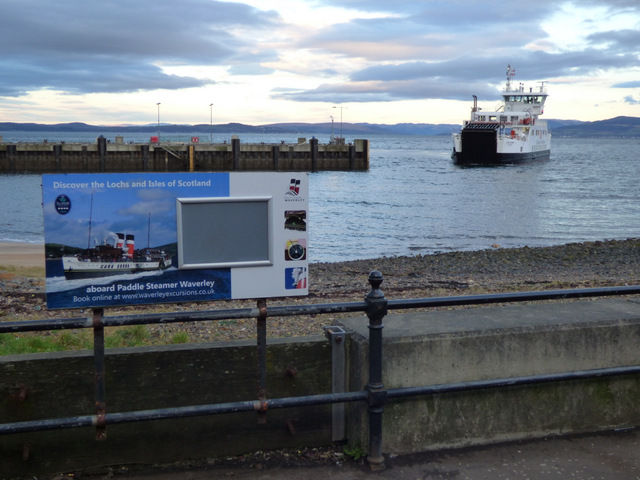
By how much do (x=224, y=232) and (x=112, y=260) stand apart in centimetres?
55

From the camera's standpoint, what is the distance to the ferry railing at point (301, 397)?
3234 mm

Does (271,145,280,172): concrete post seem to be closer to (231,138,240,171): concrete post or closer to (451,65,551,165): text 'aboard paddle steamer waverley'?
(231,138,240,171): concrete post

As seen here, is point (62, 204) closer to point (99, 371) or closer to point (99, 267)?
point (99, 267)

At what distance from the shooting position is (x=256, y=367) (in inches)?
155

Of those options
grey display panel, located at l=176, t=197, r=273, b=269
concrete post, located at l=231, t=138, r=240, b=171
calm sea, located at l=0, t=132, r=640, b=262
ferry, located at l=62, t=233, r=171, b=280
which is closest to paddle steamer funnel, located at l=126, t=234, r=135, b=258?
ferry, located at l=62, t=233, r=171, b=280

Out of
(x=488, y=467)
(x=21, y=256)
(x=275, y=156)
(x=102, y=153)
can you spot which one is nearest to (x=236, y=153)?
(x=275, y=156)

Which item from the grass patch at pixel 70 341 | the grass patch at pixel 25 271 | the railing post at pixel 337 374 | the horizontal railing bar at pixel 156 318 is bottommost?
the grass patch at pixel 25 271

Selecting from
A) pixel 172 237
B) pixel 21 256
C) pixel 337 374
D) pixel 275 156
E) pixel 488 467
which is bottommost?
pixel 21 256

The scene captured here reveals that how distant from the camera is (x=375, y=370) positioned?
142 inches

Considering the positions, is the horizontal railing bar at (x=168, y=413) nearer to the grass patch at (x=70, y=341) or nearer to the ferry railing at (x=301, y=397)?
the ferry railing at (x=301, y=397)

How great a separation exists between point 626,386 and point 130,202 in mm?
3169

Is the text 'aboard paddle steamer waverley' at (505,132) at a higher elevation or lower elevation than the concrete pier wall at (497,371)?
higher

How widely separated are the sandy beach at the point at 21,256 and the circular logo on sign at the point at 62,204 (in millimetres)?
17276

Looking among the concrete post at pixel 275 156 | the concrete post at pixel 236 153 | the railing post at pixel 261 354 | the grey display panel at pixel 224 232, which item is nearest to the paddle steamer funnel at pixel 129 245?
the grey display panel at pixel 224 232
